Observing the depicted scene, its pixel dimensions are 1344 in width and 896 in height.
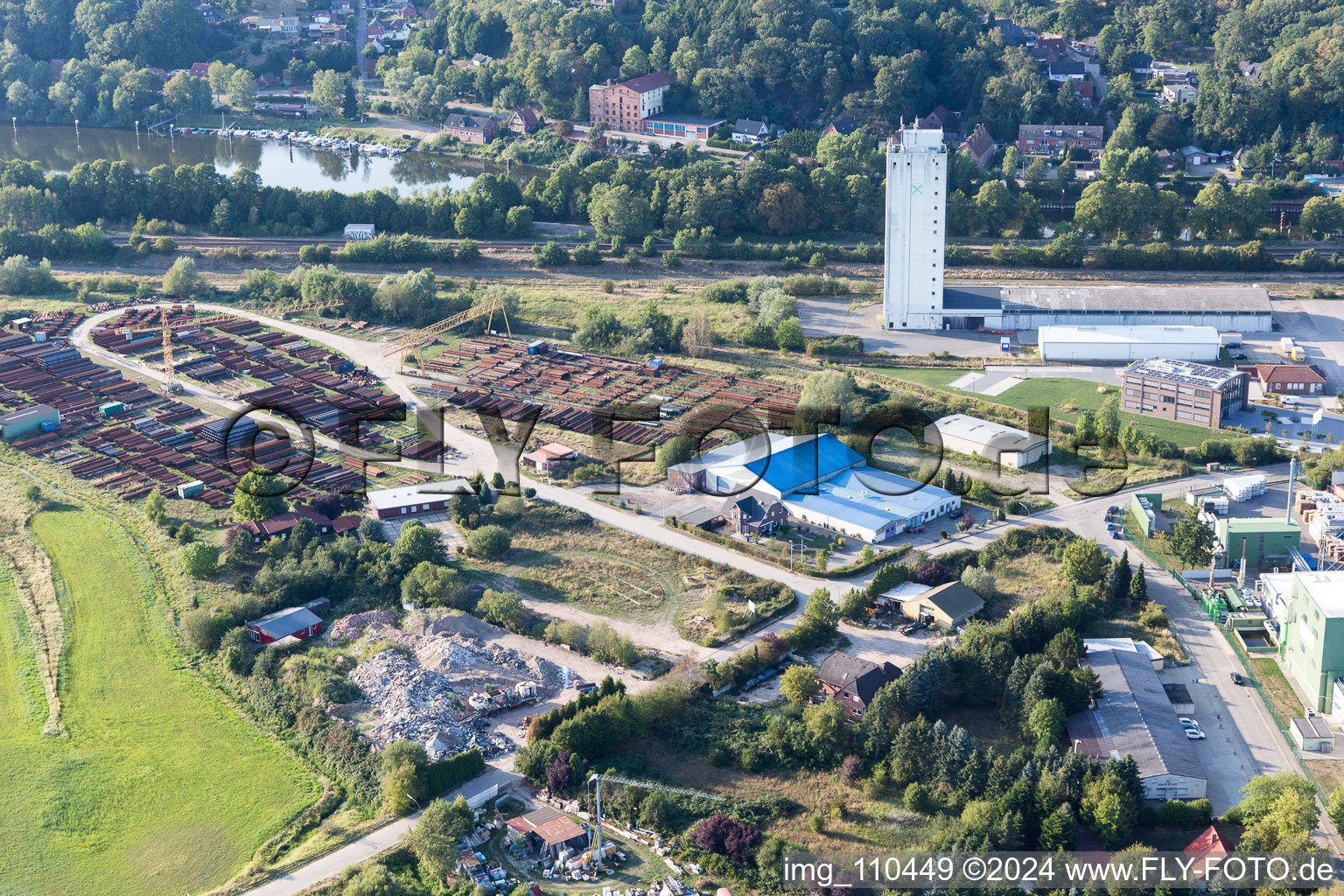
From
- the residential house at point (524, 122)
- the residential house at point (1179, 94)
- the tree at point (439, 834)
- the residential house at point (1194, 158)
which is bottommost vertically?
the tree at point (439, 834)

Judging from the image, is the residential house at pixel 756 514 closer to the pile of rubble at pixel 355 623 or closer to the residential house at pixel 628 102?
the pile of rubble at pixel 355 623

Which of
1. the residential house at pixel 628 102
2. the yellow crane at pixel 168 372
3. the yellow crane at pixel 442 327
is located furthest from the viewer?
the residential house at pixel 628 102

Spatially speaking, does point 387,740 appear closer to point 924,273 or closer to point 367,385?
point 367,385

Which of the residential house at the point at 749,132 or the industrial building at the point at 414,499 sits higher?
the residential house at the point at 749,132

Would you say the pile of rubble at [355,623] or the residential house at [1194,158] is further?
the residential house at [1194,158]

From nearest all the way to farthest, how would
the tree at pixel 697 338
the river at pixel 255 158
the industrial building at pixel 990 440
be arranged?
the industrial building at pixel 990 440, the tree at pixel 697 338, the river at pixel 255 158

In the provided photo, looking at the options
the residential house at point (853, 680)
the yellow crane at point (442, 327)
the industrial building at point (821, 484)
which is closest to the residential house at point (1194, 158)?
the yellow crane at point (442, 327)

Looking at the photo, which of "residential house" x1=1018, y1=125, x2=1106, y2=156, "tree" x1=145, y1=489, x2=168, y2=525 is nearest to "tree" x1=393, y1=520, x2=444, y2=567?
"tree" x1=145, y1=489, x2=168, y2=525

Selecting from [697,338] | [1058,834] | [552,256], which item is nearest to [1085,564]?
[1058,834]
